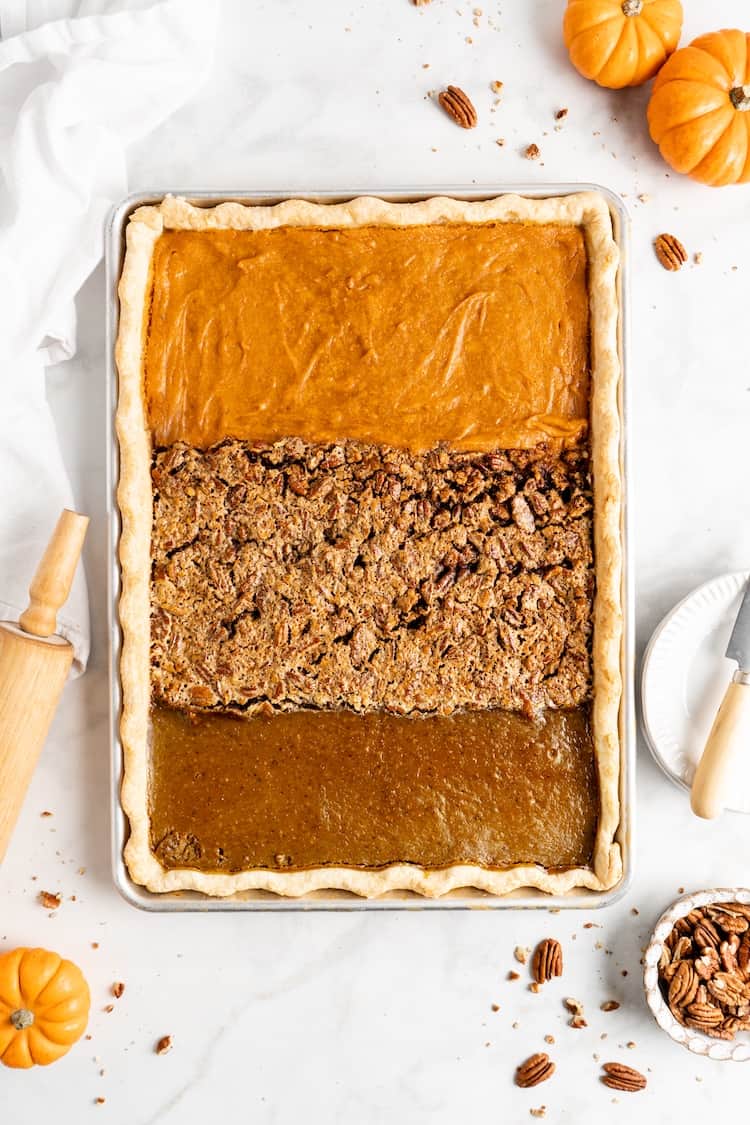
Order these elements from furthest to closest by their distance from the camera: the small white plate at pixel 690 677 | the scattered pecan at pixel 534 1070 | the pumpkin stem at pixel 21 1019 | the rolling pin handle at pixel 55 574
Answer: the scattered pecan at pixel 534 1070 → the small white plate at pixel 690 677 → the pumpkin stem at pixel 21 1019 → the rolling pin handle at pixel 55 574

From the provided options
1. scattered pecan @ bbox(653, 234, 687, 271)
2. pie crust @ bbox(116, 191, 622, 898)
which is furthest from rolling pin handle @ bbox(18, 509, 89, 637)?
scattered pecan @ bbox(653, 234, 687, 271)

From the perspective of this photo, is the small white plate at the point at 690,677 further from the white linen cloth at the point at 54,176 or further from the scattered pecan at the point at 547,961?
the white linen cloth at the point at 54,176

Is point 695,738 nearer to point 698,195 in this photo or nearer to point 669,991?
point 669,991

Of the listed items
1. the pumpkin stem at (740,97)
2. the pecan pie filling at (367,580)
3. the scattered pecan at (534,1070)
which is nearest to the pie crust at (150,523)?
the pecan pie filling at (367,580)

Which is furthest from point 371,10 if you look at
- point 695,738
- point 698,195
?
point 695,738

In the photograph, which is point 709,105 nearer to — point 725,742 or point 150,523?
point 725,742

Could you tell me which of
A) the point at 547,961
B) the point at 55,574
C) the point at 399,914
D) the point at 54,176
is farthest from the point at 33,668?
the point at 547,961

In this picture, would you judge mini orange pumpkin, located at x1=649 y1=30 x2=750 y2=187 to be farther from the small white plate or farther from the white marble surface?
the small white plate
